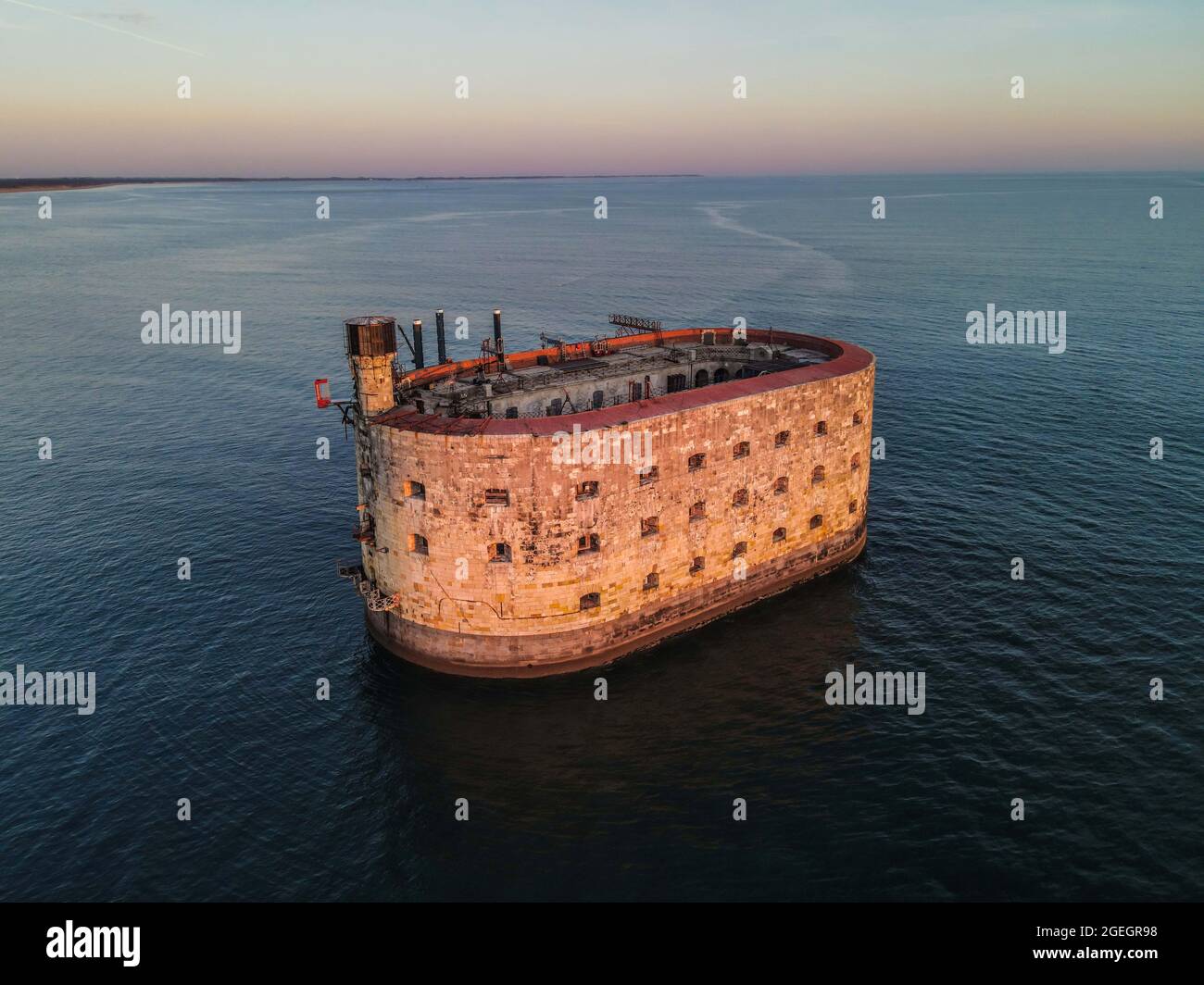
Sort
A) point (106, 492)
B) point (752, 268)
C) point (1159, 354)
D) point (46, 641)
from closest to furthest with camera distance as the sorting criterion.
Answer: point (46, 641) → point (106, 492) → point (1159, 354) → point (752, 268)

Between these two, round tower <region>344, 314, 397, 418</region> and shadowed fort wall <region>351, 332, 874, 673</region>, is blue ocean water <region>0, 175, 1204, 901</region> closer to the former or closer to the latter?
shadowed fort wall <region>351, 332, 874, 673</region>

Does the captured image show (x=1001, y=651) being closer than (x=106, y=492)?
Yes

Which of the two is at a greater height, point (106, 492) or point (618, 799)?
point (106, 492)

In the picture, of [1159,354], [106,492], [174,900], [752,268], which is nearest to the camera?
[174,900]

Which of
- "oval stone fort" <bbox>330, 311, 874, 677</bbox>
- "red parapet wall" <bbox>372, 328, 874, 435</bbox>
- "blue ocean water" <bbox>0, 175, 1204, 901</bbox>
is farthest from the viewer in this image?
"oval stone fort" <bbox>330, 311, 874, 677</bbox>

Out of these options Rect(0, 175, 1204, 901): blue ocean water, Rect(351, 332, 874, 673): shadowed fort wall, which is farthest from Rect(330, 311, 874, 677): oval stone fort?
Rect(0, 175, 1204, 901): blue ocean water

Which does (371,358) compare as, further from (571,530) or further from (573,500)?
(571,530)

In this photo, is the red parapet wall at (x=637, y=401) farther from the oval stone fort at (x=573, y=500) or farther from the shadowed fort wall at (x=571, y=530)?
the shadowed fort wall at (x=571, y=530)
